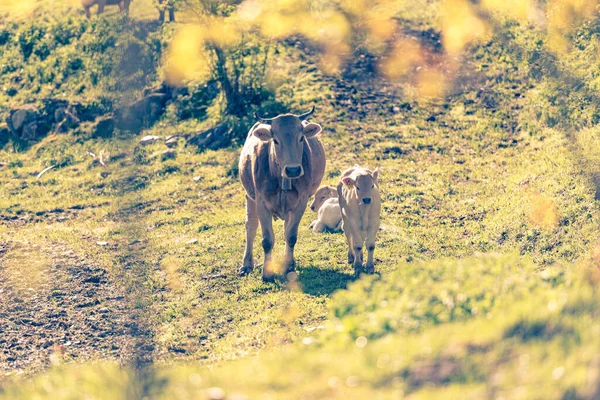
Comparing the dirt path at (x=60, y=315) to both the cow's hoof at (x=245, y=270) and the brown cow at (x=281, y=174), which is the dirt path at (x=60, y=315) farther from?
the brown cow at (x=281, y=174)

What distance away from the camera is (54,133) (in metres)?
28.6

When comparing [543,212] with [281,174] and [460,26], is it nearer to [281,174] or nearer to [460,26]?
[281,174]

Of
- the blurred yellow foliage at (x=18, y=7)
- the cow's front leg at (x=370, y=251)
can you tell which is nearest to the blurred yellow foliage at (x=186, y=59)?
the blurred yellow foliage at (x=18, y=7)

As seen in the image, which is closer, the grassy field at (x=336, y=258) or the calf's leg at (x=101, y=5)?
the grassy field at (x=336, y=258)

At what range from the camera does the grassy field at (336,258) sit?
7.14 metres

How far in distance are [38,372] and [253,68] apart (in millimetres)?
17105

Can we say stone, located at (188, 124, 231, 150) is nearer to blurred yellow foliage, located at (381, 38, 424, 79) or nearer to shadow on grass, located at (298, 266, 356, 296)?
blurred yellow foliage, located at (381, 38, 424, 79)

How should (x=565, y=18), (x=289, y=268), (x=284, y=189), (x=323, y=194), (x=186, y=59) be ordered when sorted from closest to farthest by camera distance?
1. (x=284, y=189)
2. (x=289, y=268)
3. (x=323, y=194)
4. (x=565, y=18)
5. (x=186, y=59)

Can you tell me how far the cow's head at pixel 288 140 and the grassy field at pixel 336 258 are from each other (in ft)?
6.47

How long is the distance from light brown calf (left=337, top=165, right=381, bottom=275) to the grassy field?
1.71ft

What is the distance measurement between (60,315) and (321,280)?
14.1 ft

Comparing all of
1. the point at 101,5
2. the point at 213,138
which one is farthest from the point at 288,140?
the point at 101,5

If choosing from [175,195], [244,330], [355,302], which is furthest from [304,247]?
[355,302]

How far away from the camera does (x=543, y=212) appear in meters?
16.7
